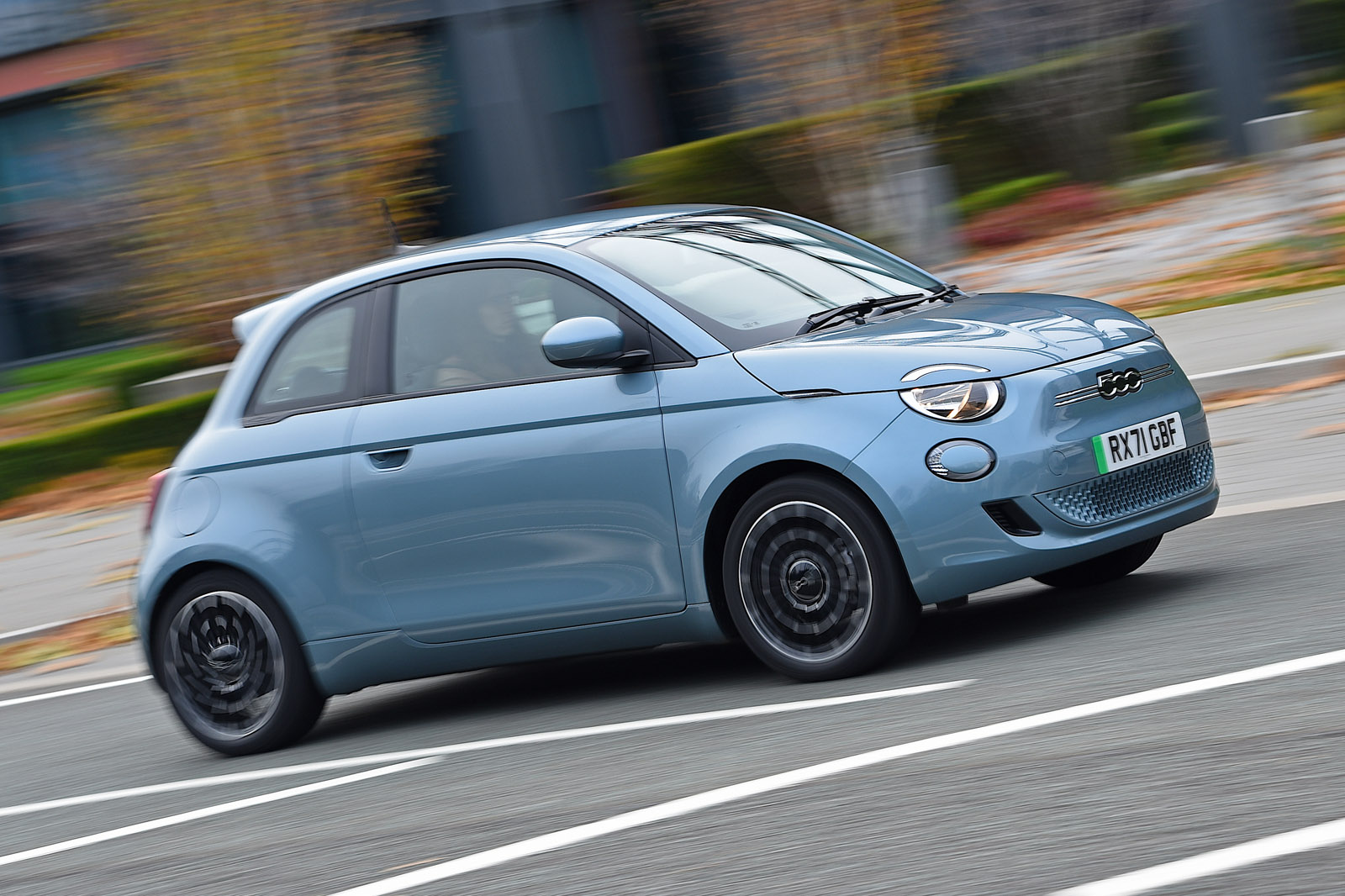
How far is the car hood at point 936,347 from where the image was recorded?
5.82 m

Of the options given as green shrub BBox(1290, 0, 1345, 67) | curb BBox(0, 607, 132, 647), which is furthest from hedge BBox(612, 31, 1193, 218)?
curb BBox(0, 607, 132, 647)

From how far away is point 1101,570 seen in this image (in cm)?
702

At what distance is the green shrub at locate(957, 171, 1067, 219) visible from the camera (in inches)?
885

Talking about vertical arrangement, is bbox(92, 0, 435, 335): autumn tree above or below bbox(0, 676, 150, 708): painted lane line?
above

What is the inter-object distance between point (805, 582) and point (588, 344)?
1073 mm

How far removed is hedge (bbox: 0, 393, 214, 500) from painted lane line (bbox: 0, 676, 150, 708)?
8710 mm

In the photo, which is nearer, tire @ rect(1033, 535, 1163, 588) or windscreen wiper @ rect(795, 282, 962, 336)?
windscreen wiper @ rect(795, 282, 962, 336)

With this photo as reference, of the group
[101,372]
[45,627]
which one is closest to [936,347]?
[45,627]

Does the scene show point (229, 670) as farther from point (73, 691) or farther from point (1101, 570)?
point (1101, 570)

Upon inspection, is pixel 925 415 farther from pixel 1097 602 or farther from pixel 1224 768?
pixel 1224 768

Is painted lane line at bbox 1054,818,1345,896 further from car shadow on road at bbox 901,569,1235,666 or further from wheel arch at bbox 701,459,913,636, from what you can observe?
car shadow on road at bbox 901,569,1235,666

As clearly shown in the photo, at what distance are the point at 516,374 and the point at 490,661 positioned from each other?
1054 mm

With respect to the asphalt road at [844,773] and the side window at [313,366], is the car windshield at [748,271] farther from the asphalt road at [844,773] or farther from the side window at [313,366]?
the asphalt road at [844,773]

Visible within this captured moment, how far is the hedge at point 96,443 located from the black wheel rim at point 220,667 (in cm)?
1122
